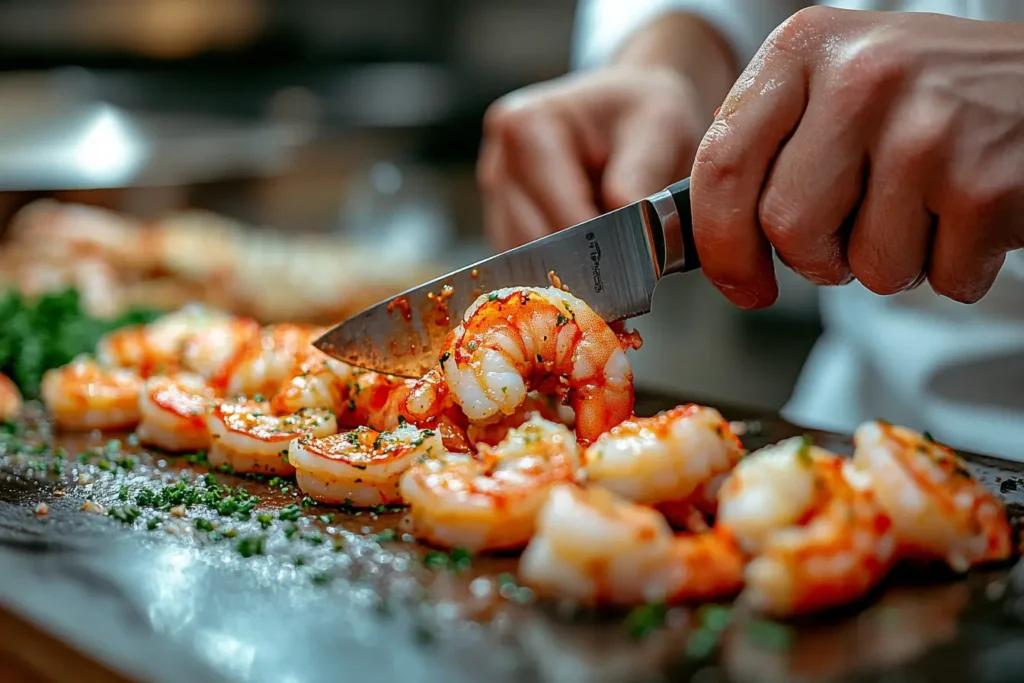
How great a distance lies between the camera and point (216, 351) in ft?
8.58

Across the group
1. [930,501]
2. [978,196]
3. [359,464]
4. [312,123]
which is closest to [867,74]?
[978,196]

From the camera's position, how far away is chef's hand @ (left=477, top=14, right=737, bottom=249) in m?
2.87

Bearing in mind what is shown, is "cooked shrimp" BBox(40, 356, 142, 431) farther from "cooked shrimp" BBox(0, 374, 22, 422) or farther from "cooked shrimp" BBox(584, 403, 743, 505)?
Result: "cooked shrimp" BBox(584, 403, 743, 505)

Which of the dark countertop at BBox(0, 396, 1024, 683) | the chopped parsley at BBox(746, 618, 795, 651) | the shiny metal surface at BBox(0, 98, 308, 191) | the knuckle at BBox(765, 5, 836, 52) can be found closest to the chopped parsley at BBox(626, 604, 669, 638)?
the dark countertop at BBox(0, 396, 1024, 683)

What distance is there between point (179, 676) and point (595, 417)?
906 millimetres

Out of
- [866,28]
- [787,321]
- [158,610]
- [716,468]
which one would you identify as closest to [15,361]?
[158,610]

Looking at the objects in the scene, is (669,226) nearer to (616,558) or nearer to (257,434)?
(616,558)

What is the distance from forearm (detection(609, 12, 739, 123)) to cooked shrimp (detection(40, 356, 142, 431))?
199cm

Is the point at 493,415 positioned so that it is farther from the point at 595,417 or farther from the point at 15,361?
the point at 15,361

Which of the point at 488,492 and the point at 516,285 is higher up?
the point at 516,285

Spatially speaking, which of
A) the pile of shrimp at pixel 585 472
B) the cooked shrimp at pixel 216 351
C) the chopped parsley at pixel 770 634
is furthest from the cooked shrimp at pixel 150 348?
the chopped parsley at pixel 770 634

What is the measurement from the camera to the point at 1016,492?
1.93 m

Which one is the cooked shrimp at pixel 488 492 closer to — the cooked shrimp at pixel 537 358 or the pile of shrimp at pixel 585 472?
the pile of shrimp at pixel 585 472

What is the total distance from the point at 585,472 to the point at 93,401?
4.51 feet
